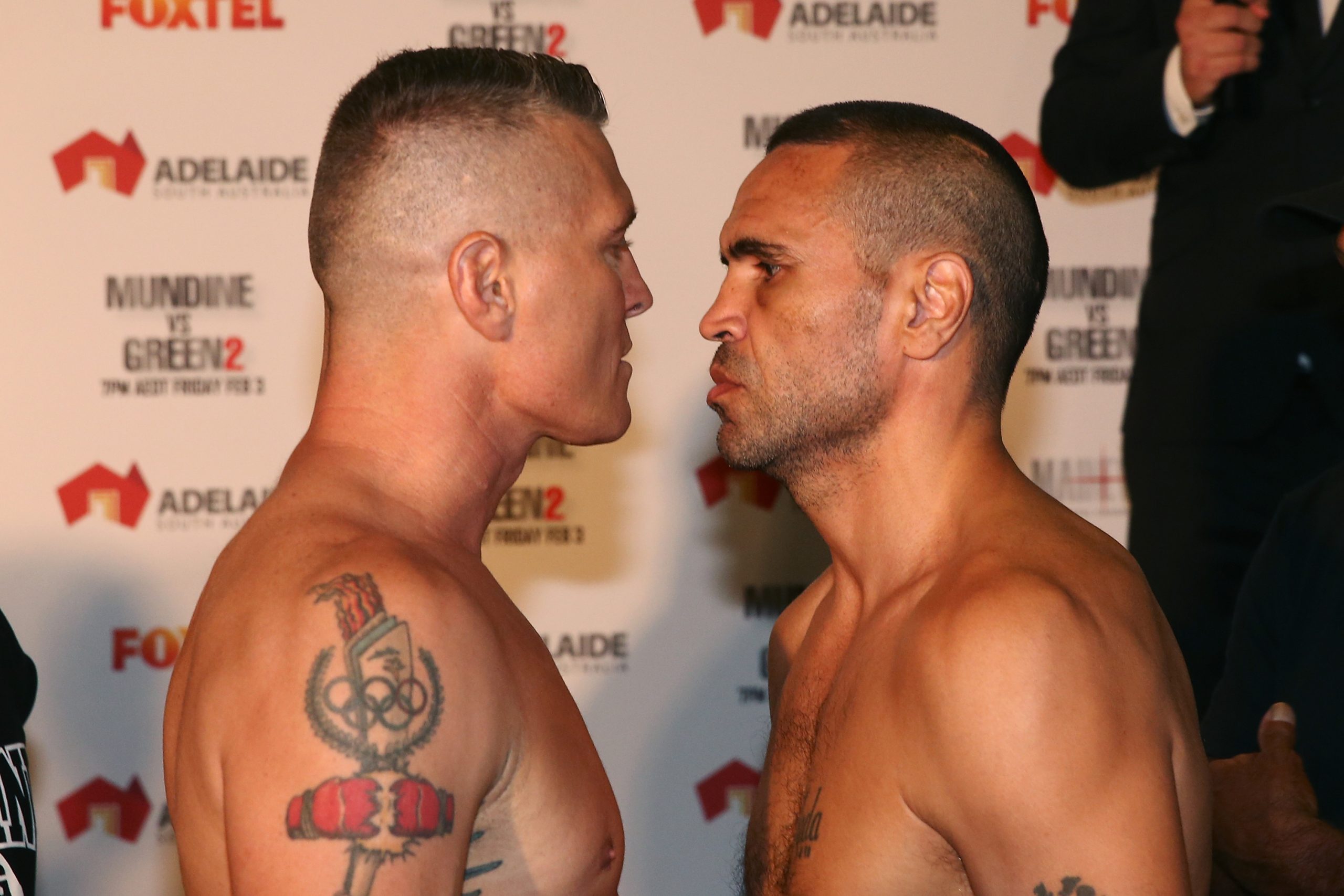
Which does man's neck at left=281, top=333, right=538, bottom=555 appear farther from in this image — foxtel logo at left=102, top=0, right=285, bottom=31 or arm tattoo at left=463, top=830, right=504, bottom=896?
foxtel logo at left=102, top=0, right=285, bottom=31

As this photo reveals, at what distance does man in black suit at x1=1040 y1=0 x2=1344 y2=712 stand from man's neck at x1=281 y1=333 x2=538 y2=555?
2.14 metres

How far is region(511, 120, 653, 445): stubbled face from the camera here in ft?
5.81

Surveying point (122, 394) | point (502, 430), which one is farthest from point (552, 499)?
point (502, 430)

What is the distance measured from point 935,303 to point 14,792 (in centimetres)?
147

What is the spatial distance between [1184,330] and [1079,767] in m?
2.15

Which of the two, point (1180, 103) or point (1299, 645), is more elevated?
point (1180, 103)

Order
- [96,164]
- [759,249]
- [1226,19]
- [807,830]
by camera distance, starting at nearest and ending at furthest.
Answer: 1. [807,830]
2. [759,249]
3. [1226,19]
4. [96,164]

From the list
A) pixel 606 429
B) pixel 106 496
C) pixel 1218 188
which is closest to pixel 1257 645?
pixel 1218 188

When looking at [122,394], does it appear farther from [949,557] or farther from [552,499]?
[949,557]

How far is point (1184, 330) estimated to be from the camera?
3350 mm

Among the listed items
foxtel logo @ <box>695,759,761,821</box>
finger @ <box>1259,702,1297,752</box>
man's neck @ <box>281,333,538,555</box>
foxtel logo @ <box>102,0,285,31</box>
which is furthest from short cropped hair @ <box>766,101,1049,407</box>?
foxtel logo @ <box>102,0,285,31</box>

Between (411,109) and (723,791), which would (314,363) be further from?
(411,109)

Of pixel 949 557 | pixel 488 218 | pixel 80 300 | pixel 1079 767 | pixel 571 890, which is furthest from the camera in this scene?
pixel 80 300

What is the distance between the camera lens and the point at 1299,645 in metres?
2.64
